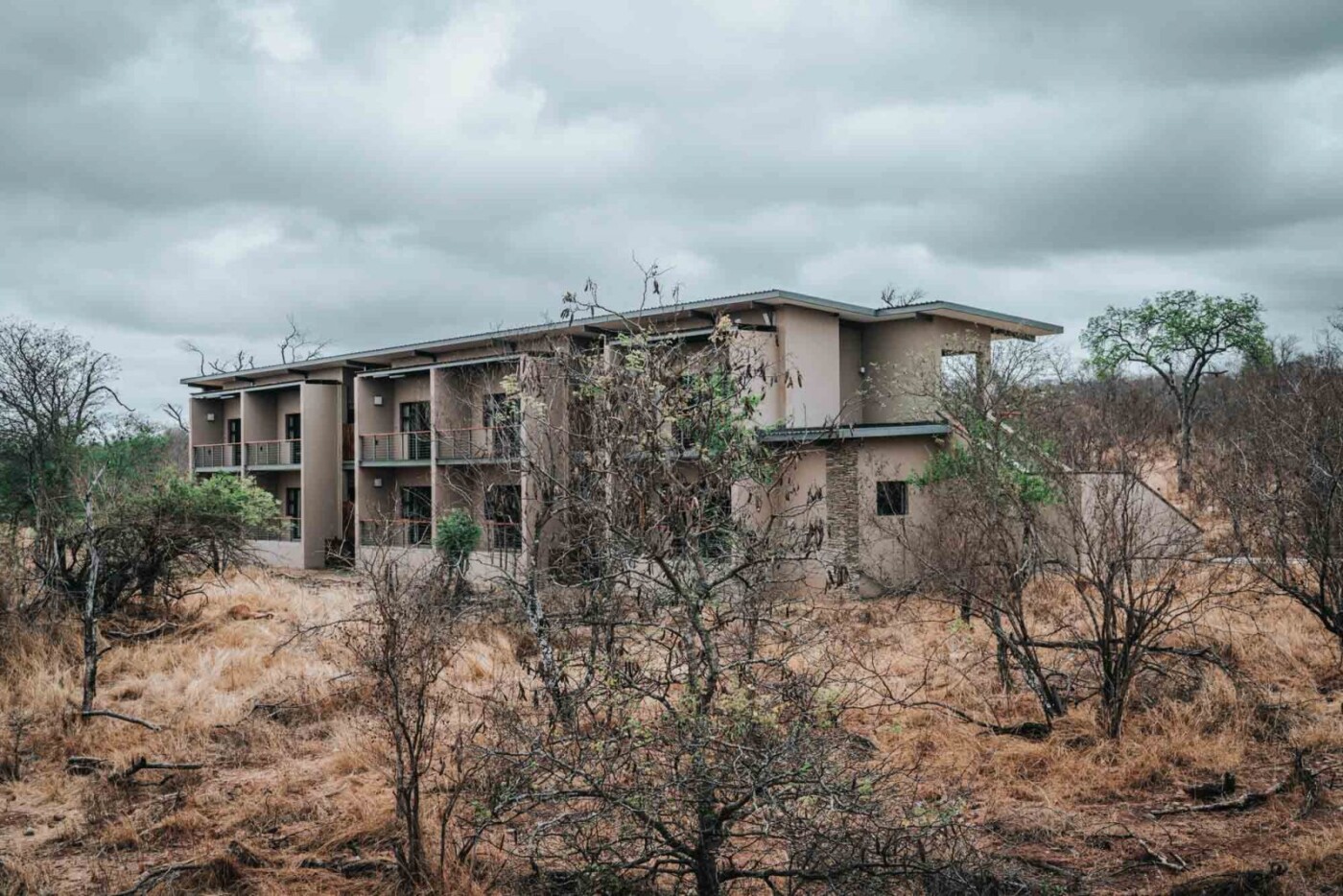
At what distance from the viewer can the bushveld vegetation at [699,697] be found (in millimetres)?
5578

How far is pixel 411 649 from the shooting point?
7.55m

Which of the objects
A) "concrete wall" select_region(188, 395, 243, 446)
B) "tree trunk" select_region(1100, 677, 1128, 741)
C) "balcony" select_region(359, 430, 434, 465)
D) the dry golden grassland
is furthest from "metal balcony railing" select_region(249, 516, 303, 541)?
"tree trunk" select_region(1100, 677, 1128, 741)

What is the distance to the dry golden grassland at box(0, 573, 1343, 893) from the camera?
750cm

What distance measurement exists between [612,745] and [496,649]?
9.37 metres

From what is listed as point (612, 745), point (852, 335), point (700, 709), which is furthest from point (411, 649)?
point (852, 335)

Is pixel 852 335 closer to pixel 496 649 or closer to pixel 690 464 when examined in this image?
pixel 496 649

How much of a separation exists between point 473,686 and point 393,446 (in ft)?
62.0

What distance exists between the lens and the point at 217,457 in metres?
37.0

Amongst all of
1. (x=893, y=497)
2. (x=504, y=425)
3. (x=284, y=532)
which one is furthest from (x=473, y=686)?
(x=284, y=532)

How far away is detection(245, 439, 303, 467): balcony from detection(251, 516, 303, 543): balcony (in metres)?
1.88

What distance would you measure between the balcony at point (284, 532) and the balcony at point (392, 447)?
12.5 feet

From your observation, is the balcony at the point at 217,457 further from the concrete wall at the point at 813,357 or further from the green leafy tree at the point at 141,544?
the concrete wall at the point at 813,357

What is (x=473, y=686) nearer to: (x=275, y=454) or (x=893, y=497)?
(x=893, y=497)

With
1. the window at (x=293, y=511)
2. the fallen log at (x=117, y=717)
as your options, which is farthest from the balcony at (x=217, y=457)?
the fallen log at (x=117, y=717)
